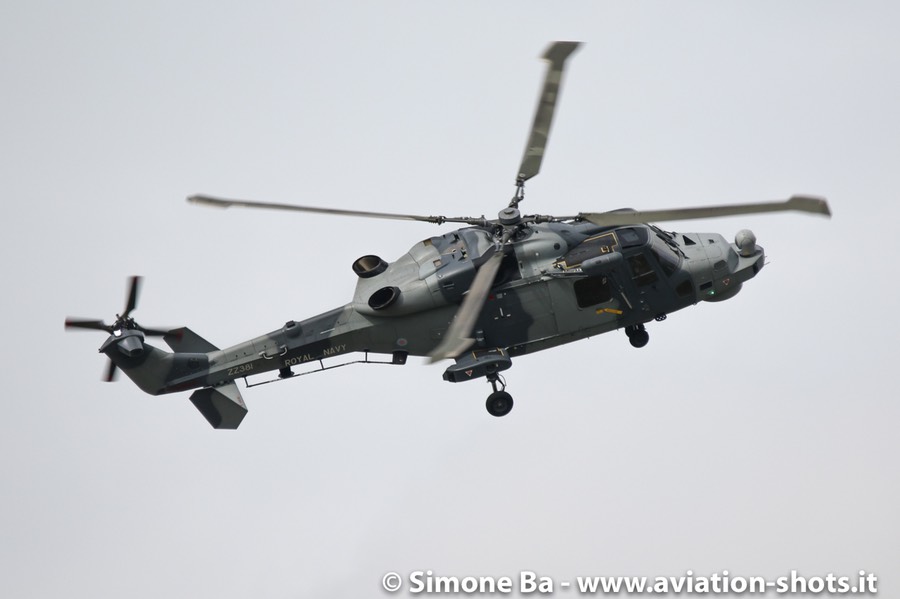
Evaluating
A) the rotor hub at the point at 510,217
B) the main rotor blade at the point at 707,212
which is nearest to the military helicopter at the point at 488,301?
the rotor hub at the point at 510,217

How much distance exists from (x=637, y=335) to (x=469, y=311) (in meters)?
6.21

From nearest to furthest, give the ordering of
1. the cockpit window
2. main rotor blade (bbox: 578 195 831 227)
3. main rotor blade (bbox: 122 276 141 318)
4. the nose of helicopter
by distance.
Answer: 1. main rotor blade (bbox: 578 195 831 227)
2. the cockpit window
3. main rotor blade (bbox: 122 276 141 318)
4. the nose of helicopter

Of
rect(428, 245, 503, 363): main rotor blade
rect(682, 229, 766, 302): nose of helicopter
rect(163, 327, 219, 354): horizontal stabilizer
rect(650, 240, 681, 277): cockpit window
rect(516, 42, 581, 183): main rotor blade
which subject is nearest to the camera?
rect(428, 245, 503, 363): main rotor blade

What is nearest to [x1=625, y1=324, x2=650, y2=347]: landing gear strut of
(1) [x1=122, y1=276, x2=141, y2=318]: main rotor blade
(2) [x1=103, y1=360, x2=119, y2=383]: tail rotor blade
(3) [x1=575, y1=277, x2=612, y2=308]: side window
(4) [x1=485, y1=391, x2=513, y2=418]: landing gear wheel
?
(3) [x1=575, y1=277, x2=612, y2=308]: side window

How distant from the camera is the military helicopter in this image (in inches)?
1211

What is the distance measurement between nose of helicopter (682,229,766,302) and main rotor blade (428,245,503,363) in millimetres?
4924

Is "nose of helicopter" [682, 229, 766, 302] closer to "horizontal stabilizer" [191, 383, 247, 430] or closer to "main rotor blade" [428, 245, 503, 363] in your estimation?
Result: "main rotor blade" [428, 245, 503, 363]

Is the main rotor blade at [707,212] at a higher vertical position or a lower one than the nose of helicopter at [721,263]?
lower

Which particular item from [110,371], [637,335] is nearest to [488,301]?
[637,335]

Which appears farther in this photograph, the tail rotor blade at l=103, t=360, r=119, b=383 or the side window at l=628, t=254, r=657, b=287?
the tail rotor blade at l=103, t=360, r=119, b=383

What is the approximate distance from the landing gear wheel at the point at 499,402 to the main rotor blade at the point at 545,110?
495cm

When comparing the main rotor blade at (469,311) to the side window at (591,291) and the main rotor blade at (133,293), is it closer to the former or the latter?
the side window at (591,291)

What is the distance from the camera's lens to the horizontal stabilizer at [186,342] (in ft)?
106

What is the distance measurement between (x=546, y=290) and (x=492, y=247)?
1.59 meters
